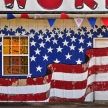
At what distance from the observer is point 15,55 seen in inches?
549

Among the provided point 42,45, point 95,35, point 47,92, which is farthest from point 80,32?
point 47,92

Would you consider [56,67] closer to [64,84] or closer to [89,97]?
[64,84]

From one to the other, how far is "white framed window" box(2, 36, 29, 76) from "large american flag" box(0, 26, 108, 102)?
181 millimetres

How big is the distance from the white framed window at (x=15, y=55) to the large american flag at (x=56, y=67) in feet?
0.59

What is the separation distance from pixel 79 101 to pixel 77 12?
319 cm

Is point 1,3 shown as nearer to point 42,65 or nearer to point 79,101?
point 42,65

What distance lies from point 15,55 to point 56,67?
154 cm

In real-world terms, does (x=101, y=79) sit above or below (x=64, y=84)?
above

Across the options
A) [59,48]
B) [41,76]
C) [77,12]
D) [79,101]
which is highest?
[77,12]

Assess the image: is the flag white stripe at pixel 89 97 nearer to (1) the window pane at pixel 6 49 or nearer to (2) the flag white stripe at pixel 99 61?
(2) the flag white stripe at pixel 99 61

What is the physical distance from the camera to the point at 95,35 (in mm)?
13906

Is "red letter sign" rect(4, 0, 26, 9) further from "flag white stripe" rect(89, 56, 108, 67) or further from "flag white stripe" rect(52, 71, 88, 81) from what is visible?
"flag white stripe" rect(89, 56, 108, 67)

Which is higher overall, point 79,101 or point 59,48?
point 59,48

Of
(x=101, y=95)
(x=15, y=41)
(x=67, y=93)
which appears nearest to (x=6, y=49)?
(x=15, y=41)
